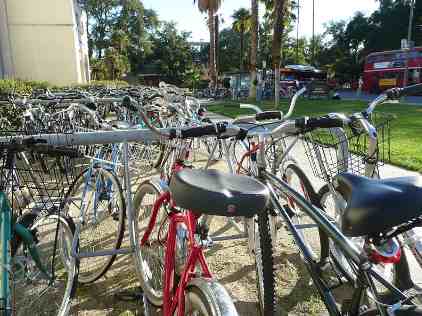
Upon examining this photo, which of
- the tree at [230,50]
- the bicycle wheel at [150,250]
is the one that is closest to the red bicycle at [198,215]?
the bicycle wheel at [150,250]

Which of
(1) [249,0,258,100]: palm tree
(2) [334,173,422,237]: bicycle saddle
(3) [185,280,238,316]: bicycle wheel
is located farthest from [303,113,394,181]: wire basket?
(1) [249,0,258,100]: palm tree

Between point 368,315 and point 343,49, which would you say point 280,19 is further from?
point 343,49

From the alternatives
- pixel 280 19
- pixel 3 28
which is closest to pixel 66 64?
pixel 3 28

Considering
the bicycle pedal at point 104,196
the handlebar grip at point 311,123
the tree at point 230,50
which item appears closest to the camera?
the handlebar grip at point 311,123

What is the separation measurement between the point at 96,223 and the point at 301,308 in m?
1.74

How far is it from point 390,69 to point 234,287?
28.2m

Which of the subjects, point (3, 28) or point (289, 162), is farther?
point (3, 28)

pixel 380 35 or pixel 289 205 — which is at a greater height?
pixel 380 35

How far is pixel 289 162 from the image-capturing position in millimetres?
2977

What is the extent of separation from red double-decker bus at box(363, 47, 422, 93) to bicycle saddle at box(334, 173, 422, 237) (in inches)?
1006

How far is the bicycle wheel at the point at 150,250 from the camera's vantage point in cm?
244

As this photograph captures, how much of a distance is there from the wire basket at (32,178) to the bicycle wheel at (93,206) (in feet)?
0.35

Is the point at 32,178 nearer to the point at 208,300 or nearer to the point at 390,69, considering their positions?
the point at 208,300

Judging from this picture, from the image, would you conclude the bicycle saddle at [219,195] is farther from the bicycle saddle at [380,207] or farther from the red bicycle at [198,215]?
the bicycle saddle at [380,207]
